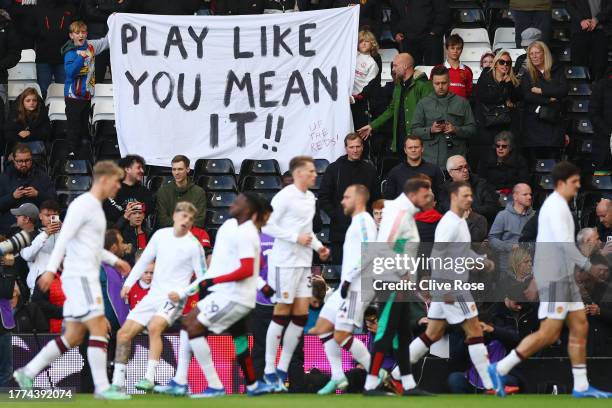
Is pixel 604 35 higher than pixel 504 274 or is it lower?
higher

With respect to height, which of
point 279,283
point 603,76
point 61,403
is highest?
point 603,76

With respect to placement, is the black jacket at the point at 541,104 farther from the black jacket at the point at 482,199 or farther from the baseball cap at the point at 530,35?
the black jacket at the point at 482,199

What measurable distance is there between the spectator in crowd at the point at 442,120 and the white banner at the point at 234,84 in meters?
1.25

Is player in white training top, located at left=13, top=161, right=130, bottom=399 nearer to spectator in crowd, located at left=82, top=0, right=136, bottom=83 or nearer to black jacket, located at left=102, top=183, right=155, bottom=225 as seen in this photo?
black jacket, located at left=102, top=183, right=155, bottom=225

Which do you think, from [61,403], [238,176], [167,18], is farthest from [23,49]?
[61,403]

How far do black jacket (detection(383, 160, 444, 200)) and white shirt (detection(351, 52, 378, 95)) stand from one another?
2269 millimetres

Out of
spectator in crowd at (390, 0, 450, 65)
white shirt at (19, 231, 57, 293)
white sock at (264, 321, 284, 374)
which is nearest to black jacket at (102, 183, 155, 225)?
white shirt at (19, 231, 57, 293)

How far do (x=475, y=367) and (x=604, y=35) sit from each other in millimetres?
7154

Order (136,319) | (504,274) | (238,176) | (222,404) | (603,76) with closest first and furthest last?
(222,404) → (136,319) → (504,274) → (238,176) → (603,76)

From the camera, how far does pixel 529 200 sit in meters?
16.2

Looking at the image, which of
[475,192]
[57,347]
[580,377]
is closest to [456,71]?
[475,192]

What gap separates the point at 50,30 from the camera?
772 inches

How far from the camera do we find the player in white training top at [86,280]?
12.6 m

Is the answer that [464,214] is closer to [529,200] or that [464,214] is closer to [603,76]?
[529,200]
